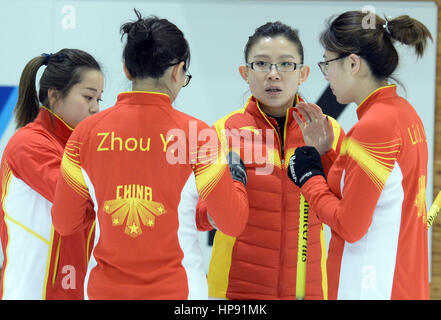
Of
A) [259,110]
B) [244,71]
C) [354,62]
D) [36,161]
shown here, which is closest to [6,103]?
[36,161]

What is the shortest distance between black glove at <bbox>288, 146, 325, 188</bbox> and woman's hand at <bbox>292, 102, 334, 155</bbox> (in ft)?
0.34

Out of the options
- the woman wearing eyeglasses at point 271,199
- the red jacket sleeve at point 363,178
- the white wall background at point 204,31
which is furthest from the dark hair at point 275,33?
the white wall background at point 204,31

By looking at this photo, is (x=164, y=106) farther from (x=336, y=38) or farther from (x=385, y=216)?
(x=385, y=216)

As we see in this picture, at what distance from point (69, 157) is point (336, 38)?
0.90m

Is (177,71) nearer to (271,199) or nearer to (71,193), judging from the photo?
(71,193)

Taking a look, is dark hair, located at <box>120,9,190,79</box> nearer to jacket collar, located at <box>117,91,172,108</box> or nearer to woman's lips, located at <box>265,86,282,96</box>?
jacket collar, located at <box>117,91,172,108</box>

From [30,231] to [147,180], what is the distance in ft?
2.08

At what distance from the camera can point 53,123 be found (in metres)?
1.92

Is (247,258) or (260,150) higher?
(260,150)

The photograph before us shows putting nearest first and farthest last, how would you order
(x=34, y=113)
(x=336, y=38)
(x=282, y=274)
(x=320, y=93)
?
(x=336, y=38), (x=282, y=274), (x=34, y=113), (x=320, y=93)

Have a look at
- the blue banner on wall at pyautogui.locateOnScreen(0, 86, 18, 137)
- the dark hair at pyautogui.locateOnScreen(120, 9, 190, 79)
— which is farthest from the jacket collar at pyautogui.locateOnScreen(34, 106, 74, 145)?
the blue banner on wall at pyautogui.locateOnScreen(0, 86, 18, 137)

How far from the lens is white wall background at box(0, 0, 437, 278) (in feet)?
12.6
